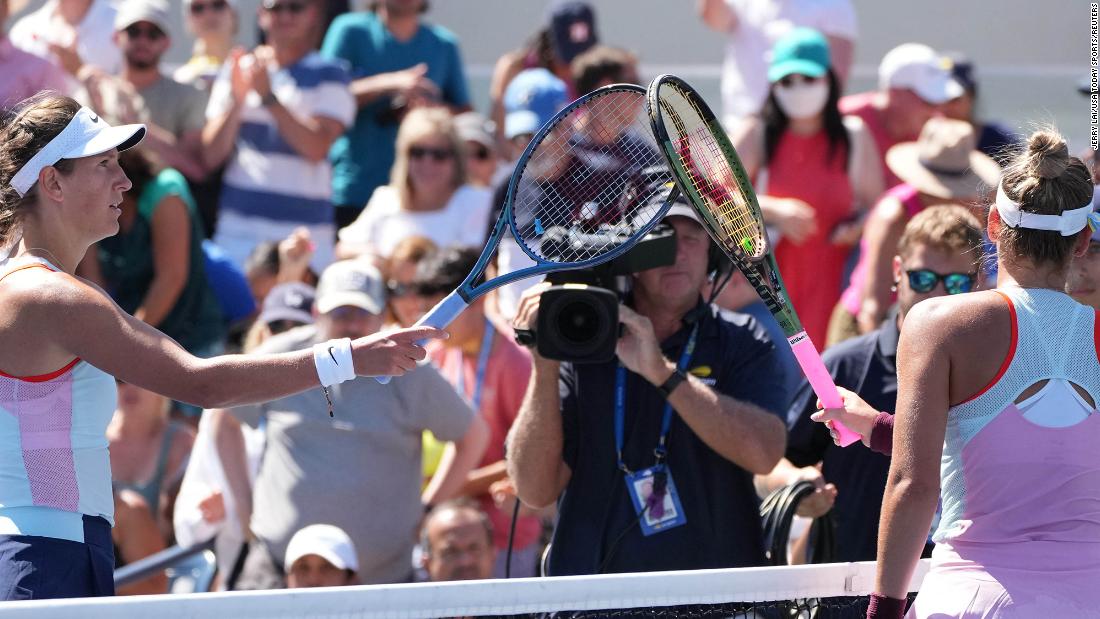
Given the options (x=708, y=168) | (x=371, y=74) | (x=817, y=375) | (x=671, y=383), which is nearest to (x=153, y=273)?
(x=371, y=74)

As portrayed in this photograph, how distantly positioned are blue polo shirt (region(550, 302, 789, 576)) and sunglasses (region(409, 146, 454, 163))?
10.5ft

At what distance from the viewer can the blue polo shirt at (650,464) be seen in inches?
157

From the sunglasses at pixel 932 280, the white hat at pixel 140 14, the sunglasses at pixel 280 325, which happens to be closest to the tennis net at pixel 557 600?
the sunglasses at pixel 932 280

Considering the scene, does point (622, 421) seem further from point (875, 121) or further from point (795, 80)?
point (875, 121)

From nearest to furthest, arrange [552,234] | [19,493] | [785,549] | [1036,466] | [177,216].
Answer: [1036,466], [19,493], [552,234], [785,549], [177,216]

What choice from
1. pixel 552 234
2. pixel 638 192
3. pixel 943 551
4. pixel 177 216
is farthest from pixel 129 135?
pixel 177 216

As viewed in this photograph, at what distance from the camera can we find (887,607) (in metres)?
3.02

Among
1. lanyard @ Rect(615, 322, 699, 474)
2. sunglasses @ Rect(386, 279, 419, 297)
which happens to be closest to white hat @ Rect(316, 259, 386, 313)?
sunglasses @ Rect(386, 279, 419, 297)

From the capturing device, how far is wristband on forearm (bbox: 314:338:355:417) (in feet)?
10.9

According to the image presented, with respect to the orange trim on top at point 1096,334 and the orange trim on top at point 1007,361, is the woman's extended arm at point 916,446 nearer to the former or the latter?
the orange trim on top at point 1007,361

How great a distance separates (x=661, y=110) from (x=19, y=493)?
5.40ft

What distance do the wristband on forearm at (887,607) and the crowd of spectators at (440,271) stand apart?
936 mm

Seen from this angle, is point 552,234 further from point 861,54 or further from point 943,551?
point 861,54

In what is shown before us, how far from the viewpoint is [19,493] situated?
3.23m
